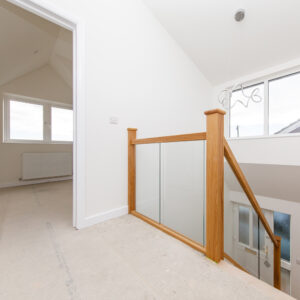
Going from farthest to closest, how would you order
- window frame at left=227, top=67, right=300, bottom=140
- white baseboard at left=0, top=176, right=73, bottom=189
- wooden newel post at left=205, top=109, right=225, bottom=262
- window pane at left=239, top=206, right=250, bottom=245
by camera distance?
window pane at left=239, top=206, right=250, bottom=245
white baseboard at left=0, top=176, right=73, bottom=189
window frame at left=227, top=67, right=300, bottom=140
wooden newel post at left=205, top=109, right=225, bottom=262

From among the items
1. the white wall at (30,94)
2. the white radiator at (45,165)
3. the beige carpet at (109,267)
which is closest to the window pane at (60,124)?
the white wall at (30,94)

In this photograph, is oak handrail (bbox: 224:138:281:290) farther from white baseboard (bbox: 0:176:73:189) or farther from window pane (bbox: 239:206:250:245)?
white baseboard (bbox: 0:176:73:189)

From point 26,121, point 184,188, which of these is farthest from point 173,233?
point 26,121

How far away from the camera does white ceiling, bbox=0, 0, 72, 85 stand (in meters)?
2.11

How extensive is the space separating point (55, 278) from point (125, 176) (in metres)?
1.15

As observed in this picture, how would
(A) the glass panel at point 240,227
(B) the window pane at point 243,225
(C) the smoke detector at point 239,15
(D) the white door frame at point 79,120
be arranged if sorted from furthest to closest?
1. (B) the window pane at point 243,225
2. (A) the glass panel at point 240,227
3. (C) the smoke detector at point 239,15
4. (D) the white door frame at point 79,120

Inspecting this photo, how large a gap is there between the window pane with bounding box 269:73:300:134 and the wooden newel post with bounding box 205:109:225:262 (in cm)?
225

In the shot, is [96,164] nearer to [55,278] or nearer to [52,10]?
[55,278]

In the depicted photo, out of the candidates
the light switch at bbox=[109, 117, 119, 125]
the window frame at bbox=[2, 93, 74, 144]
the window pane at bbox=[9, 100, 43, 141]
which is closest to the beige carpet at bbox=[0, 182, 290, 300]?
the light switch at bbox=[109, 117, 119, 125]

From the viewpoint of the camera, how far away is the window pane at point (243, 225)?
3.83m

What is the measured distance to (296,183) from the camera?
2822mm

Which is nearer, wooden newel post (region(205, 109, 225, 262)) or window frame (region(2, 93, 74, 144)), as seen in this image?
wooden newel post (region(205, 109, 225, 262))

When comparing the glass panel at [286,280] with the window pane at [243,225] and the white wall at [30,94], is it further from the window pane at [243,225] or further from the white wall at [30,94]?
the white wall at [30,94]

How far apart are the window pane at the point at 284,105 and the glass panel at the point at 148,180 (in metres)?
2.26
